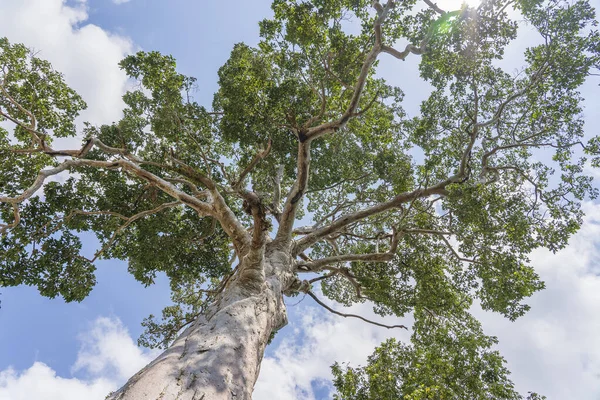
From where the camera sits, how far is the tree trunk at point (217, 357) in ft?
8.74

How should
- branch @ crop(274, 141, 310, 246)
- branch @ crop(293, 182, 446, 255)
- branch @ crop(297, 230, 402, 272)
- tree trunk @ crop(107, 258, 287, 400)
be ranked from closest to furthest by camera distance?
tree trunk @ crop(107, 258, 287, 400) → branch @ crop(274, 141, 310, 246) → branch @ crop(297, 230, 402, 272) → branch @ crop(293, 182, 446, 255)

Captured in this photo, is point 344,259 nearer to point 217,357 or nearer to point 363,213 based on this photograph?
point 363,213

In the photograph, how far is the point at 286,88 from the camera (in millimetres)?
7969

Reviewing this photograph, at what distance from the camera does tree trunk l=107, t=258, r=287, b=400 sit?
2.66 meters

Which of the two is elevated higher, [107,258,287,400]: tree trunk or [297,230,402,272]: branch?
[297,230,402,272]: branch

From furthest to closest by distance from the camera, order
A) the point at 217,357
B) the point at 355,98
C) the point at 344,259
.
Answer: the point at 344,259
the point at 355,98
the point at 217,357

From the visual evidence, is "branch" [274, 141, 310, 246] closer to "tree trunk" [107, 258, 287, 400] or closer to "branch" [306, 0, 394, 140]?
"branch" [306, 0, 394, 140]

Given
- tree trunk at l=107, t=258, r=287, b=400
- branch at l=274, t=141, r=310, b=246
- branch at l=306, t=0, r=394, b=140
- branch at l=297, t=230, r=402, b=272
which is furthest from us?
branch at l=297, t=230, r=402, b=272

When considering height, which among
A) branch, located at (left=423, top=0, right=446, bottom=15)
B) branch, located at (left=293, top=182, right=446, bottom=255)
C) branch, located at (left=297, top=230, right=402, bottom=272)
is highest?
branch, located at (left=423, top=0, right=446, bottom=15)

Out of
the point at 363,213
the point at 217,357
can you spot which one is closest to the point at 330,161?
the point at 363,213

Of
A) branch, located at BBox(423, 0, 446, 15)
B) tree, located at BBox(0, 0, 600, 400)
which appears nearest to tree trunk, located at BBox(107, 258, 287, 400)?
tree, located at BBox(0, 0, 600, 400)

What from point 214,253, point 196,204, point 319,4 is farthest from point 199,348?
point 319,4

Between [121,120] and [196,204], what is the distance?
16.1 feet

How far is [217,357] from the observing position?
3215 mm
